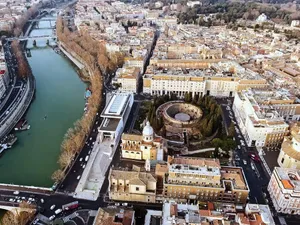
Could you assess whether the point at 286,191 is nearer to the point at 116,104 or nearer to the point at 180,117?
the point at 180,117

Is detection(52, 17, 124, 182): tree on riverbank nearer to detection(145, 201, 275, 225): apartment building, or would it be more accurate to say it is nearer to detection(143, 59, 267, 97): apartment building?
detection(143, 59, 267, 97): apartment building

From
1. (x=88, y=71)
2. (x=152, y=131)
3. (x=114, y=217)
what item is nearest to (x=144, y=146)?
(x=152, y=131)

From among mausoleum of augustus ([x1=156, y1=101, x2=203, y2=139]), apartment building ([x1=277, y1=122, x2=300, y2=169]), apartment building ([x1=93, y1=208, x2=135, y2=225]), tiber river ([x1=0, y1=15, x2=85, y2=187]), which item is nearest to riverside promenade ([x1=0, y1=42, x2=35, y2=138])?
tiber river ([x1=0, y1=15, x2=85, y2=187])

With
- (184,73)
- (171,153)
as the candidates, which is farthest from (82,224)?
(184,73)

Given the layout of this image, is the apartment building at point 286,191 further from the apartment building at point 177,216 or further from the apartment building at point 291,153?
the apartment building at point 177,216

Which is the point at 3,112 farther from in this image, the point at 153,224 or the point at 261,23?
the point at 261,23
